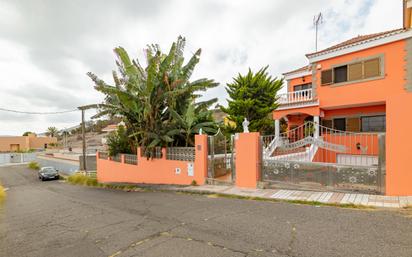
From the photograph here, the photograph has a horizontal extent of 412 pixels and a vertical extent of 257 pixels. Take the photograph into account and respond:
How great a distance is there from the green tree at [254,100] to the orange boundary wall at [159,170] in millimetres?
6541

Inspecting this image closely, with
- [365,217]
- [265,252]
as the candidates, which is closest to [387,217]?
[365,217]

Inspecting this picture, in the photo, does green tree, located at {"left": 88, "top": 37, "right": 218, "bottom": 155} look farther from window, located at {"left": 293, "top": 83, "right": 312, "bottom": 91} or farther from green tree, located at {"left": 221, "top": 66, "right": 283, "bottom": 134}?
window, located at {"left": 293, "top": 83, "right": 312, "bottom": 91}

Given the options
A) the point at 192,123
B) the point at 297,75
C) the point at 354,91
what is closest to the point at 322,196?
the point at 192,123

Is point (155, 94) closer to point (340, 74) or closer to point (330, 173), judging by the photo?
point (330, 173)

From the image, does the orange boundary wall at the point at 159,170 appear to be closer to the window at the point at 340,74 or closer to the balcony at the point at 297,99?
the balcony at the point at 297,99

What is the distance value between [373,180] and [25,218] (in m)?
11.1

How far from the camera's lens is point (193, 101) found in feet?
44.0

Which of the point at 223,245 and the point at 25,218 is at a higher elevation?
the point at 223,245

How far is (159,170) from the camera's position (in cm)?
1180

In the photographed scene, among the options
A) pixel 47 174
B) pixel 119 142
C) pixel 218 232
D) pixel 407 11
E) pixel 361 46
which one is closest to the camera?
pixel 218 232

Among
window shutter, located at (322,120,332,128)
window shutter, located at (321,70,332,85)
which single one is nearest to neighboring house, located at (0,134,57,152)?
window shutter, located at (322,120,332,128)

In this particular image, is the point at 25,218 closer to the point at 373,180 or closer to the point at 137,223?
the point at 137,223

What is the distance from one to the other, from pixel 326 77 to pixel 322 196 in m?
9.45

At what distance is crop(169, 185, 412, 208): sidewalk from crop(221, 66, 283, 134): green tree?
317 inches
